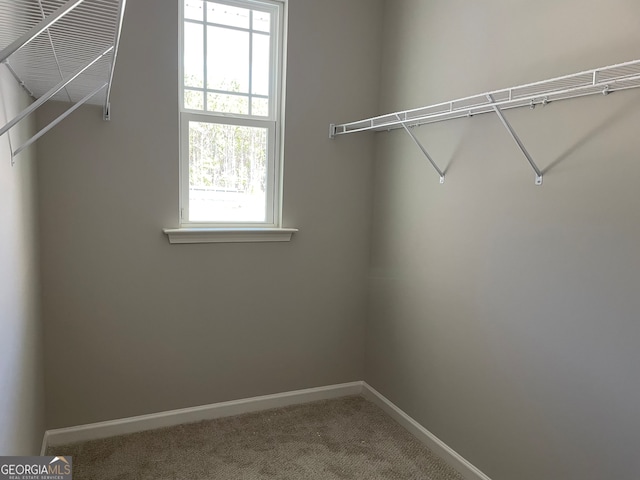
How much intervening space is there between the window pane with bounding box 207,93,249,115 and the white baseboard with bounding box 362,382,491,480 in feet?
6.22

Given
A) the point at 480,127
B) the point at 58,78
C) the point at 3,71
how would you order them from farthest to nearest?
the point at 480,127
the point at 58,78
the point at 3,71

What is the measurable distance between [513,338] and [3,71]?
2081mm

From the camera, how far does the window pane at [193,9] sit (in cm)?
246

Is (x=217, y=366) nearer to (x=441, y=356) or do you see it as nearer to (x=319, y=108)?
(x=441, y=356)

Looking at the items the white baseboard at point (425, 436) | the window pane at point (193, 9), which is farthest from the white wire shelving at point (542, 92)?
the white baseboard at point (425, 436)

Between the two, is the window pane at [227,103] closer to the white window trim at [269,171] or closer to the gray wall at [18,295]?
the white window trim at [269,171]

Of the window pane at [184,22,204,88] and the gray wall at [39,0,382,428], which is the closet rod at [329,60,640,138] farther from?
the window pane at [184,22,204,88]

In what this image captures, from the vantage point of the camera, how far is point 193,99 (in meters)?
2.54

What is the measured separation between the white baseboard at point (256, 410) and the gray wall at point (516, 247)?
6 centimetres

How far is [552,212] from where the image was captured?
1.79 meters

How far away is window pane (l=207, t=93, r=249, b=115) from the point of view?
8.50 feet

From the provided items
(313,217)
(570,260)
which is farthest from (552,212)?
(313,217)

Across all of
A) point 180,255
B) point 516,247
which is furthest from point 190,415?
point 516,247
